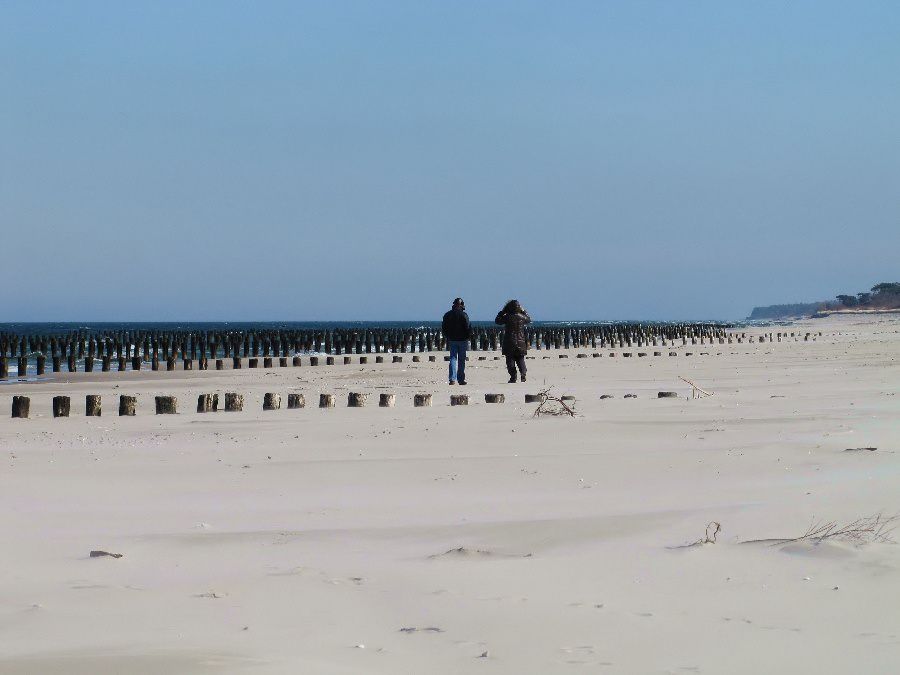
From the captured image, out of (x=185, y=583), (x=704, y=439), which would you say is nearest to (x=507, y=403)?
(x=704, y=439)

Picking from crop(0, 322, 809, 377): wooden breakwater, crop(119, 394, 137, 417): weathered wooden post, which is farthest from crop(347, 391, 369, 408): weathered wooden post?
crop(0, 322, 809, 377): wooden breakwater

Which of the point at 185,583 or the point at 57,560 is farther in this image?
the point at 57,560

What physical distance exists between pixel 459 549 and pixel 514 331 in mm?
13764

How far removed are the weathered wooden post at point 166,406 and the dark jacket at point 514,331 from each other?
258 inches

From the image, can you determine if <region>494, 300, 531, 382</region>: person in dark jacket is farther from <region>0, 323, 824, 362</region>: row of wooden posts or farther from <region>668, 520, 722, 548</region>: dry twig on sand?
<region>0, 323, 824, 362</region>: row of wooden posts

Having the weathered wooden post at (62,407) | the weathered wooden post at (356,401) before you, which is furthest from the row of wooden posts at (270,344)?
the weathered wooden post at (356,401)

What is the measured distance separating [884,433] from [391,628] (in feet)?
21.0

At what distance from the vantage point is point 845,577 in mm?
4262

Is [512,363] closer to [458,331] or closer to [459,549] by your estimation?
[458,331]

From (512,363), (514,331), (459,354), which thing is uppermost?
(514,331)

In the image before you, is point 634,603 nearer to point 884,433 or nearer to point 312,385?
point 884,433

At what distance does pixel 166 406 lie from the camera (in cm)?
1403

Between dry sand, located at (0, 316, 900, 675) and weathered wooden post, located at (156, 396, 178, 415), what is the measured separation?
9.98 feet

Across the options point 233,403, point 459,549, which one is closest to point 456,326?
point 233,403
